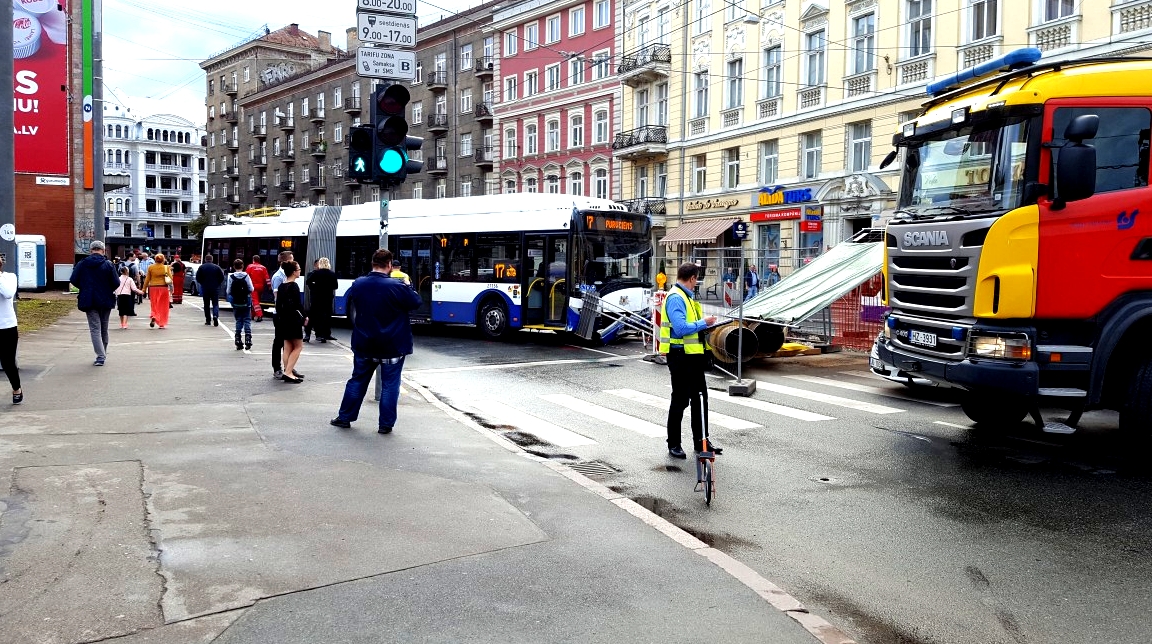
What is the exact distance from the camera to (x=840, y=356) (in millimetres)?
17375

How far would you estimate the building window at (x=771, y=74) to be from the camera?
35.0 metres

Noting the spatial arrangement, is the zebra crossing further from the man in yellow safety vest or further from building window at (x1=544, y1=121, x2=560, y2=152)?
building window at (x1=544, y1=121, x2=560, y2=152)

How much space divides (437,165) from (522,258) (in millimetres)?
40083

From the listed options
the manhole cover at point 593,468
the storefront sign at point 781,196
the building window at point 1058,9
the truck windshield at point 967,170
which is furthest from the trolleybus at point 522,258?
the storefront sign at point 781,196

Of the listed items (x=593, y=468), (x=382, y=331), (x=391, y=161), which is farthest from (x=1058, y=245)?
(x=391, y=161)

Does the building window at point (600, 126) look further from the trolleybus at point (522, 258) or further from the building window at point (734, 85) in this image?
the trolleybus at point (522, 258)

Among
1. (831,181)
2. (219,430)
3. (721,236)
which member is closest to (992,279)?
(219,430)

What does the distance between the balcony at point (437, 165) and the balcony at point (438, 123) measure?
172 centimetres

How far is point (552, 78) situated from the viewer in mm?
49719

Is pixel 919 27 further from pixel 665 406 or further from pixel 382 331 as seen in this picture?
pixel 382 331

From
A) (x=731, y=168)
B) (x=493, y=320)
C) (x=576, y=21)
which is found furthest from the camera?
(x=576, y=21)

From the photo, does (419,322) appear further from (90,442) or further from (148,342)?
(90,442)

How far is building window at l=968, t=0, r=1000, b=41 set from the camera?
2697 centimetres

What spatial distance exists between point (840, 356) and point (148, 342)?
41.7ft
